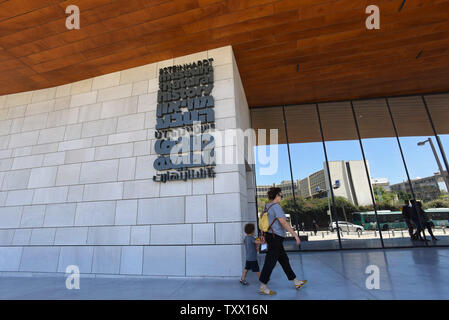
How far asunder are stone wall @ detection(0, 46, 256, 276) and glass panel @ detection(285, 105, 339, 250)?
10.3 feet

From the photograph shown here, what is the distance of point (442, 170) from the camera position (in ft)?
26.2

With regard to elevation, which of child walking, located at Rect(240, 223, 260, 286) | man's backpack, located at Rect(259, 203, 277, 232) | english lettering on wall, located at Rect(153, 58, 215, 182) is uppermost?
english lettering on wall, located at Rect(153, 58, 215, 182)

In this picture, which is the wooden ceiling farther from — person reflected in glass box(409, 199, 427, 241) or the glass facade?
person reflected in glass box(409, 199, 427, 241)

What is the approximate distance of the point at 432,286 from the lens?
3.31 meters

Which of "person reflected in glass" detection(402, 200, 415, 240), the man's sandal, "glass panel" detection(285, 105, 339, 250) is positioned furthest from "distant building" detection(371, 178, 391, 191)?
the man's sandal

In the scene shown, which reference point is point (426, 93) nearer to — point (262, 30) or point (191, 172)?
point (262, 30)

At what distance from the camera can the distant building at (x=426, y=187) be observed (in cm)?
769

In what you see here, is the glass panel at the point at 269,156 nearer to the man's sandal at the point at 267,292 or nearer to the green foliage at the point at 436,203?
the man's sandal at the point at 267,292

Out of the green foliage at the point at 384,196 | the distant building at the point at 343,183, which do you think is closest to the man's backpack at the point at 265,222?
the distant building at the point at 343,183

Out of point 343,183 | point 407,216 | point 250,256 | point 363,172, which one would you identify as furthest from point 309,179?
point 250,256

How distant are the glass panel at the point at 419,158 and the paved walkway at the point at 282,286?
320 centimetres

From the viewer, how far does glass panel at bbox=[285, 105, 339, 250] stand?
7.66 meters

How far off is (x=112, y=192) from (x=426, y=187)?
413 inches
